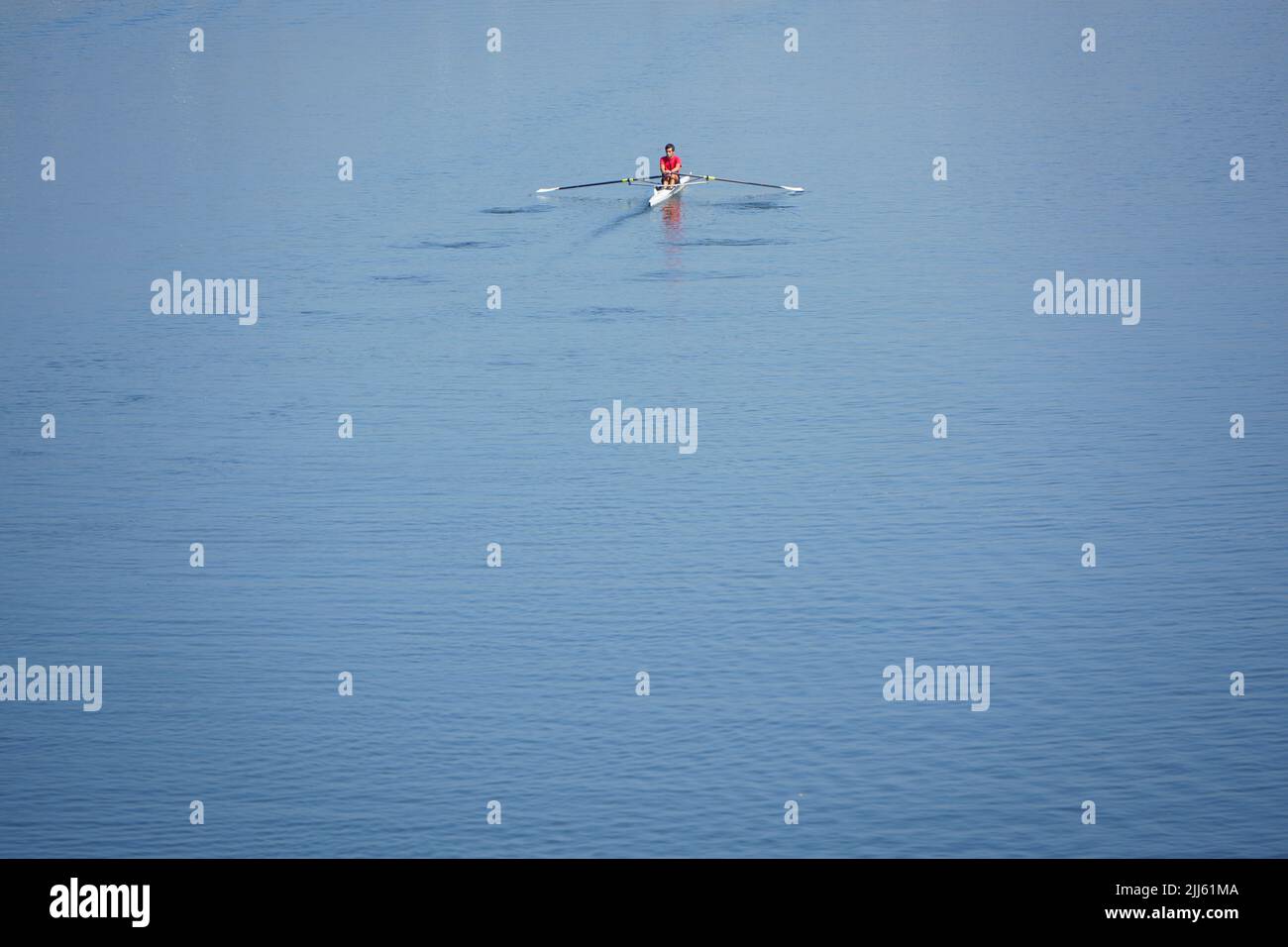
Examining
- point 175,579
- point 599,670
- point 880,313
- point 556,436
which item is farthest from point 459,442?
point 880,313

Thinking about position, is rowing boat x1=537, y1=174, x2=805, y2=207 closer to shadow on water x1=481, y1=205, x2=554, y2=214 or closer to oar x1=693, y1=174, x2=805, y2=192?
oar x1=693, y1=174, x2=805, y2=192

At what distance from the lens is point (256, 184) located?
1592 inches

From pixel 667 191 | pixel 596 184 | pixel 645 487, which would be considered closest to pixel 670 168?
pixel 667 191

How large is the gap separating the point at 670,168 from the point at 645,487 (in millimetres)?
17727

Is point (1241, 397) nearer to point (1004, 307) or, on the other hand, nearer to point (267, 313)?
point (1004, 307)

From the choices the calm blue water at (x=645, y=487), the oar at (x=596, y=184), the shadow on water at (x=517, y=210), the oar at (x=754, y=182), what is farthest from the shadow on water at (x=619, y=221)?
the shadow on water at (x=517, y=210)

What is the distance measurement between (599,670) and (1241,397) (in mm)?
12290

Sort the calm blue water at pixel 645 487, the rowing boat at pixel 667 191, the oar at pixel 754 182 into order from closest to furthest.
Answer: the calm blue water at pixel 645 487 < the oar at pixel 754 182 < the rowing boat at pixel 667 191

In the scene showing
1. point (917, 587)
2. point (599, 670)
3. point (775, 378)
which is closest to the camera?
point (599, 670)

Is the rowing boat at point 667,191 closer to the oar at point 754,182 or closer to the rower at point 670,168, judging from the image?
the rower at point 670,168

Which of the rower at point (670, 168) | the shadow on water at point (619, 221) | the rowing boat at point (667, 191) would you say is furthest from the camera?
the rower at point (670, 168)

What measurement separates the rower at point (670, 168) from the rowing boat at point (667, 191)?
3.9 inches

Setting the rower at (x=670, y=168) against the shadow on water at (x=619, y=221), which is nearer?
the shadow on water at (x=619, y=221)

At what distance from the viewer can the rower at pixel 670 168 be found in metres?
39.0
